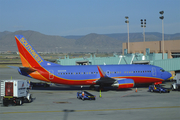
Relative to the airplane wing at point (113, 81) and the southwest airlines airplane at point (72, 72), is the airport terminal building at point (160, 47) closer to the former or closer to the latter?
the southwest airlines airplane at point (72, 72)

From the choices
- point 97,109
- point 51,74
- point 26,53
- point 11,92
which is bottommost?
point 97,109

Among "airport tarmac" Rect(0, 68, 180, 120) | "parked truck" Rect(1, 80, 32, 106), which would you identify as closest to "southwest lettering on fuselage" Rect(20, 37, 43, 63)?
"airport tarmac" Rect(0, 68, 180, 120)

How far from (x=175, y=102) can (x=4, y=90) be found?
2224 cm

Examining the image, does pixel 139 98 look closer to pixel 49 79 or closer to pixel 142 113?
pixel 142 113

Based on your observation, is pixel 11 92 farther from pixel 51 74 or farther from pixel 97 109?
pixel 51 74

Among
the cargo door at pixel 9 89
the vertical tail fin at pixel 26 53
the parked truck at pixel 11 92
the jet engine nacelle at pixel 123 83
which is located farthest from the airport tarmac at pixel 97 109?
the vertical tail fin at pixel 26 53

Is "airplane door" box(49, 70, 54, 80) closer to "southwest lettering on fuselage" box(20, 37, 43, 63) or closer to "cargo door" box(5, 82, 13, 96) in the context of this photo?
"southwest lettering on fuselage" box(20, 37, 43, 63)

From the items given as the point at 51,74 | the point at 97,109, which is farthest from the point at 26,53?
the point at 97,109

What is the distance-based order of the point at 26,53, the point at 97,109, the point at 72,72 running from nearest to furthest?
the point at 97,109
the point at 26,53
the point at 72,72

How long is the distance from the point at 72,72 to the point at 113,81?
24.3ft

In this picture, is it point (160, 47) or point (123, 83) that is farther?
point (160, 47)

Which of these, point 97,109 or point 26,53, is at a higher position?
point 26,53

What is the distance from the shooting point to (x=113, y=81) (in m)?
44.2

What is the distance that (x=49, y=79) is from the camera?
4369cm
